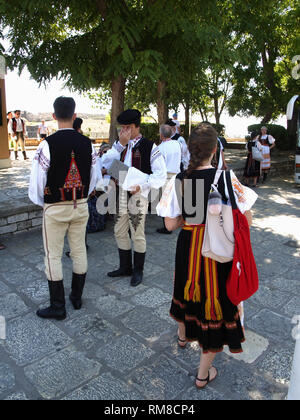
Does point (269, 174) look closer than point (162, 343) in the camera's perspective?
No

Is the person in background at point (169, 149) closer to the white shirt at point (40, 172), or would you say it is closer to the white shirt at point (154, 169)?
the white shirt at point (154, 169)

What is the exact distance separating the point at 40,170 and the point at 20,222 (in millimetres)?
3085

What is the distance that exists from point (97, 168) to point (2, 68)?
4.41 metres

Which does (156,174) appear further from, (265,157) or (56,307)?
(265,157)

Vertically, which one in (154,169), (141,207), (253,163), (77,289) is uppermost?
(154,169)

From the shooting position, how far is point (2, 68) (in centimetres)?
641

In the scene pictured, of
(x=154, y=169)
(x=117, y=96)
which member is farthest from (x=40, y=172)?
(x=117, y=96)

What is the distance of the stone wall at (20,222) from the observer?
5.45 meters

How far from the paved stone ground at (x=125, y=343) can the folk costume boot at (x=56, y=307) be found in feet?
0.22

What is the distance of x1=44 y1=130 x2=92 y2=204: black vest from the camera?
113 inches

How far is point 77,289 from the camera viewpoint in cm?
342

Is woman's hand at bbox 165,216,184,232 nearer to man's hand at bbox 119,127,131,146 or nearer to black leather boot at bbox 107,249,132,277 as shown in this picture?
man's hand at bbox 119,127,131,146

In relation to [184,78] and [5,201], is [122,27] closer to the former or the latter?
[184,78]
